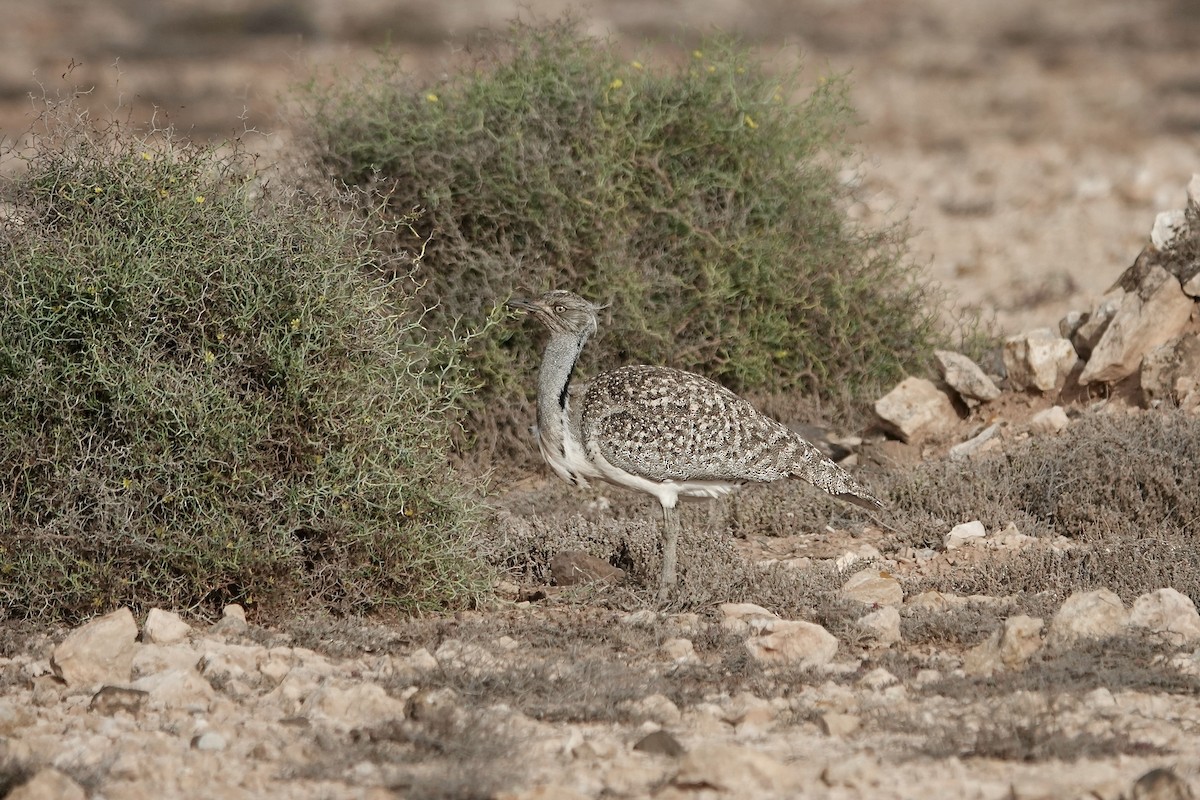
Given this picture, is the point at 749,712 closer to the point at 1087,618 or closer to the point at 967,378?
the point at 1087,618

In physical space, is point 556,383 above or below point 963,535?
above

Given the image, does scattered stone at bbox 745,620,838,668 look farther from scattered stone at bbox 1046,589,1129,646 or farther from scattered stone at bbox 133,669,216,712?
scattered stone at bbox 133,669,216,712

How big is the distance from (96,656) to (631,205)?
4.13m

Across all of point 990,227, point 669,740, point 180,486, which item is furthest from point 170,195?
point 990,227

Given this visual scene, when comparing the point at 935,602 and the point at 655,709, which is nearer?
the point at 655,709

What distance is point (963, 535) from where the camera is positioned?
6367 millimetres

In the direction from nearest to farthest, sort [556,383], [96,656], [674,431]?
[96,656] < [674,431] < [556,383]

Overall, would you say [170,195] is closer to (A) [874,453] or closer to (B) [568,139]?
(B) [568,139]

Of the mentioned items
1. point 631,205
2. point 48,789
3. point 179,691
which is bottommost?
point 48,789

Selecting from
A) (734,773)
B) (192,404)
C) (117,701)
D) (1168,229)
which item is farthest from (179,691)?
(1168,229)

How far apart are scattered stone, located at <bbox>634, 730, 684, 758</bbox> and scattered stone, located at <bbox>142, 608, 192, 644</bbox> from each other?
68.7 inches

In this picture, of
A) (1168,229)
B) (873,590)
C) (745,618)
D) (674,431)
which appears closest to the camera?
(745,618)

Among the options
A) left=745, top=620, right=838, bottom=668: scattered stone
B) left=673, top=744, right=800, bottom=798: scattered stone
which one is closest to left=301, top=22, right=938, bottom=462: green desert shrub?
left=745, top=620, right=838, bottom=668: scattered stone

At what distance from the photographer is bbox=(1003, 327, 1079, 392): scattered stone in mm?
7754
